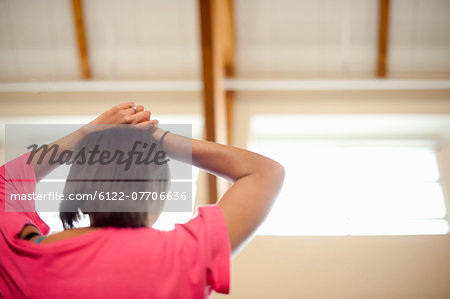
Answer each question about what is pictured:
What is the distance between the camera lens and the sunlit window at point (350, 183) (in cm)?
436

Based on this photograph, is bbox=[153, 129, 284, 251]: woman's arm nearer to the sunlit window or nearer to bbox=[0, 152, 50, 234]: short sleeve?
bbox=[0, 152, 50, 234]: short sleeve

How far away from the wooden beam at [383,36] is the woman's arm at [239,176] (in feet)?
13.5

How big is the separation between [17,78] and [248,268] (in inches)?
139

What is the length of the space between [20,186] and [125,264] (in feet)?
1.28

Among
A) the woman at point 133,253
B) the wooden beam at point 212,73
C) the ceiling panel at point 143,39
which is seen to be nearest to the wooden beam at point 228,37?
the ceiling panel at point 143,39

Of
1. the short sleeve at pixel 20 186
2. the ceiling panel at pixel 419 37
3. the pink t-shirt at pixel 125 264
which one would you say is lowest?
the pink t-shirt at pixel 125 264

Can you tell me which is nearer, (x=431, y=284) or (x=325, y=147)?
(x=431, y=284)

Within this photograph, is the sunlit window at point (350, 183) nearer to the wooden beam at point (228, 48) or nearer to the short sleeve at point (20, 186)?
the wooden beam at point (228, 48)

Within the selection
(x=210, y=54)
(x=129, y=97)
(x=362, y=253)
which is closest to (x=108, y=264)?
(x=210, y=54)

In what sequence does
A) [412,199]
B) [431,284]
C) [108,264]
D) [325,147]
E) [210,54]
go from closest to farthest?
1. [108,264]
2. [210,54]
3. [431,284]
4. [412,199]
5. [325,147]

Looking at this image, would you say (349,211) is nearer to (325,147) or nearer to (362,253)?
(362,253)

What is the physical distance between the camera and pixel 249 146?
4.71 metres

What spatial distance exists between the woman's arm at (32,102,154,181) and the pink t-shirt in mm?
248

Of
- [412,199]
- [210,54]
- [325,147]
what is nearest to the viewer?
[210,54]
